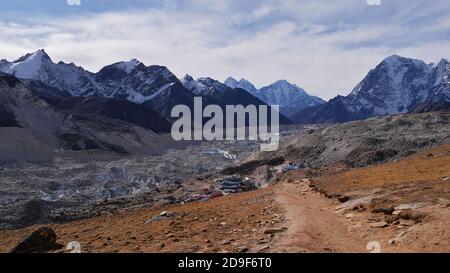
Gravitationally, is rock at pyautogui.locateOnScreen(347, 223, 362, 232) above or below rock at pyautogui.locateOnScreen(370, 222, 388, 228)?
below

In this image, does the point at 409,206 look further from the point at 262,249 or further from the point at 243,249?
the point at 243,249

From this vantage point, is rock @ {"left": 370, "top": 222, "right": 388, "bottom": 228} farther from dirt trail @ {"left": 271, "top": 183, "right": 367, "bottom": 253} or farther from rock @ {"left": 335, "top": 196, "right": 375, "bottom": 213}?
rock @ {"left": 335, "top": 196, "right": 375, "bottom": 213}

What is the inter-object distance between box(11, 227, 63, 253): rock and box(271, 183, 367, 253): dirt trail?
7.64m

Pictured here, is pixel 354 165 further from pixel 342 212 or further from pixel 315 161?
pixel 342 212

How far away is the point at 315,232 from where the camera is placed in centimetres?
1550

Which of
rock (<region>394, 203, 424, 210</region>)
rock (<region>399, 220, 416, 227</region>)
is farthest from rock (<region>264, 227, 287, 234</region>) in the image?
rock (<region>394, 203, 424, 210</region>)

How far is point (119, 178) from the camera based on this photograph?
3356 inches

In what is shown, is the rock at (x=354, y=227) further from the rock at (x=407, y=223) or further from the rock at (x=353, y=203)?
the rock at (x=353, y=203)

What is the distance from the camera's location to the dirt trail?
13273 mm

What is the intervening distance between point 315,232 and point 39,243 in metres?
8.76

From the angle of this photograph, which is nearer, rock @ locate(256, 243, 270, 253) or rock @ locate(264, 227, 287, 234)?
rock @ locate(256, 243, 270, 253)
